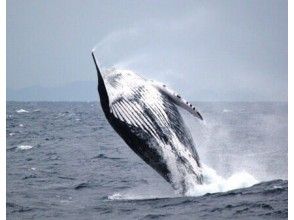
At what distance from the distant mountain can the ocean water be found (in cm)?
19

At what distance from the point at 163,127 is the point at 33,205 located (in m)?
2.23

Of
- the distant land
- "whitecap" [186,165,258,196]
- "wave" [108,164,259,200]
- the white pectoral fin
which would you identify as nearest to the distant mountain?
the distant land

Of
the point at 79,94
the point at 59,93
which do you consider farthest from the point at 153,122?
the point at 59,93

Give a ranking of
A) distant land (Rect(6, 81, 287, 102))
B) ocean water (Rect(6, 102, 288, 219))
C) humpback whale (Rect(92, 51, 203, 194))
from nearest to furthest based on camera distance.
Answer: humpback whale (Rect(92, 51, 203, 194)) → ocean water (Rect(6, 102, 288, 219)) → distant land (Rect(6, 81, 287, 102))

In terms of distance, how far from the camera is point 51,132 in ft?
34.2

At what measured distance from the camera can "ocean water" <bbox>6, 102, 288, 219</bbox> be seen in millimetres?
7082

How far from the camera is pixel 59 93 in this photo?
7.96 m

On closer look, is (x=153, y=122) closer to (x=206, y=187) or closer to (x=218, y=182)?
(x=206, y=187)

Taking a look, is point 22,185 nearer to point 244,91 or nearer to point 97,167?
point 97,167

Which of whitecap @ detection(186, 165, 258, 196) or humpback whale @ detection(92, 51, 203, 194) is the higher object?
humpback whale @ detection(92, 51, 203, 194)

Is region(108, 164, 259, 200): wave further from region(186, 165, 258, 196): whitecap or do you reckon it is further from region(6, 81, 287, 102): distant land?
region(6, 81, 287, 102): distant land

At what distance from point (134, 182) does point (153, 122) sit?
102 inches

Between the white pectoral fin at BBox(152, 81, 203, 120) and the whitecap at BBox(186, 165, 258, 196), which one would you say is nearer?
the white pectoral fin at BBox(152, 81, 203, 120)
